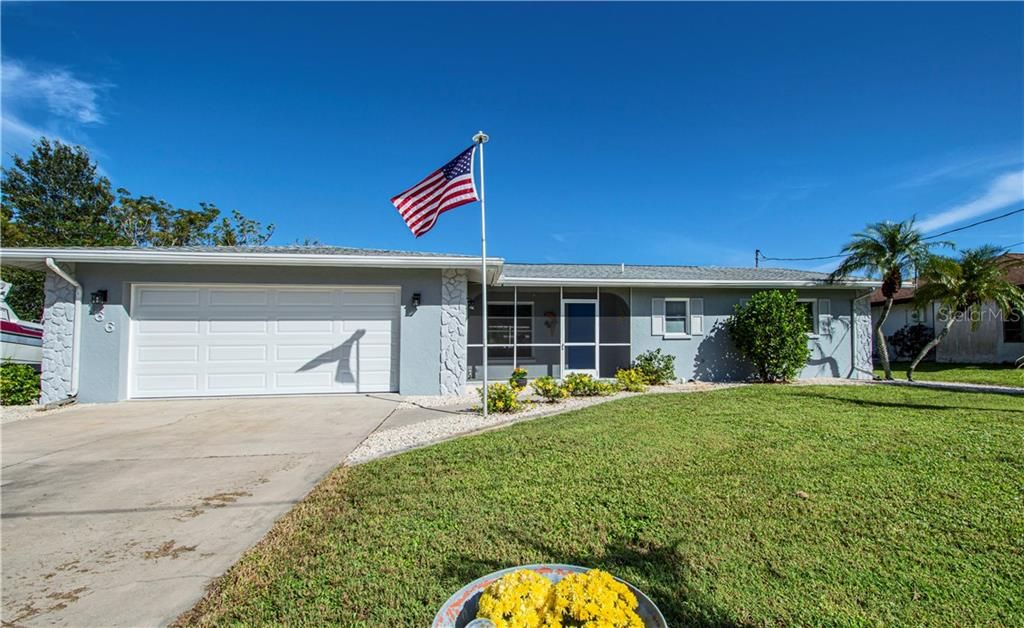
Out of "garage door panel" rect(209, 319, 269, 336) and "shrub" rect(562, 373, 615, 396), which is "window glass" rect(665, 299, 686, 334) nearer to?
"shrub" rect(562, 373, 615, 396)

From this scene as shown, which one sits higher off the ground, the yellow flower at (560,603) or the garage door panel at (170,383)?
the yellow flower at (560,603)

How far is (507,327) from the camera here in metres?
11.3

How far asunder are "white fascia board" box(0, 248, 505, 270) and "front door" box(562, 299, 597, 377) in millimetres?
3366

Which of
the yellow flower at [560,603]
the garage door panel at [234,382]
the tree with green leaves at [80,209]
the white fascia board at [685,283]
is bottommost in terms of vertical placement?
the garage door panel at [234,382]

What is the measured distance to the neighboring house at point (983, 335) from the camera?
1420 centimetres

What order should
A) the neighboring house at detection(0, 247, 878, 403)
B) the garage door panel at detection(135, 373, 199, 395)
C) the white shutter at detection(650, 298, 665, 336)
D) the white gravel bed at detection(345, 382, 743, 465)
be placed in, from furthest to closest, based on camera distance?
the white shutter at detection(650, 298, 665, 336), the garage door panel at detection(135, 373, 199, 395), the neighboring house at detection(0, 247, 878, 403), the white gravel bed at detection(345, 382, 743, 465)

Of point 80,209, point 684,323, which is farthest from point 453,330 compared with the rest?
point 80,209

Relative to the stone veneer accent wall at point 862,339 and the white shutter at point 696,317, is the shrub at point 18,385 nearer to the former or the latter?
the white shutter at point 696,317

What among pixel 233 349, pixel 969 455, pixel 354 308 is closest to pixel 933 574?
pixel 969 455

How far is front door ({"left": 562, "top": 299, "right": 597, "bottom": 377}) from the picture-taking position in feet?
37.4

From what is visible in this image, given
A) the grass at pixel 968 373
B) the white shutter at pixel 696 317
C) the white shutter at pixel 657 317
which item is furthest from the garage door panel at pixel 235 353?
the grass at pixel 968 373

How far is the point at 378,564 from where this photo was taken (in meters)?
2.51

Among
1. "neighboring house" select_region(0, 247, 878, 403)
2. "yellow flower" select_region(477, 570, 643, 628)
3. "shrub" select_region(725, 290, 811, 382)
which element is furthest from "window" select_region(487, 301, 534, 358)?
"yellow flower" select_region(477, 570, 643, 628)

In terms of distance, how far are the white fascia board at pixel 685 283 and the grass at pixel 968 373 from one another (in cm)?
306
